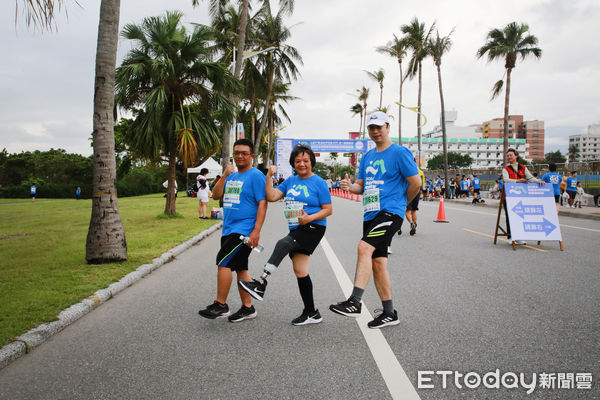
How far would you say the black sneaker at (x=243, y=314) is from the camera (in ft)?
13.8

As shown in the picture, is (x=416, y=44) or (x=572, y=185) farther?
(x=416, y=44)

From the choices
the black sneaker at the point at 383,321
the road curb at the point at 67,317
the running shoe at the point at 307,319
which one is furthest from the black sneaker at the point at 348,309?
the road curb at the point at 67,317

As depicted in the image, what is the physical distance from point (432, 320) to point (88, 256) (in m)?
5.55

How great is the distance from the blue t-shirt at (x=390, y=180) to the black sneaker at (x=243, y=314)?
59.7 inches

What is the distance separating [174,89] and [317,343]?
13087 mm

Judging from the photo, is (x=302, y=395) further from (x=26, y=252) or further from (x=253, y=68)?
(x=253, y=68)

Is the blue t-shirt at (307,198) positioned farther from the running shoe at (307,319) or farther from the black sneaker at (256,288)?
the running shoe at (307,319)

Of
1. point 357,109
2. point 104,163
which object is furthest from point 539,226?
point 357,109

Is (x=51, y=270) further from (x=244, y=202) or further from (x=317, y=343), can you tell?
(x=317, y=343)

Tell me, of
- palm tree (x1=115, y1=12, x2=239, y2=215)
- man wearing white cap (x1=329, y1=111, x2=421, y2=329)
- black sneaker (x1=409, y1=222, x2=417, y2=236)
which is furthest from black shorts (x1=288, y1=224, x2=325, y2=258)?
palm tree (x1=115, y1=12, x2=239, y2=215)

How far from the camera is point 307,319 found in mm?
4031

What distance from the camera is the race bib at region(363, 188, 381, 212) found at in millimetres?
3973

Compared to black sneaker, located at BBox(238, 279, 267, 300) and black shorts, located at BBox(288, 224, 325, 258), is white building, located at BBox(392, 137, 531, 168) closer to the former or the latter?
black shorts, located at BBox(288, 224, 325, 258)

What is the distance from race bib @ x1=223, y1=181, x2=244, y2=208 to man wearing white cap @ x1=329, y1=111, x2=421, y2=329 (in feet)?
4.09
